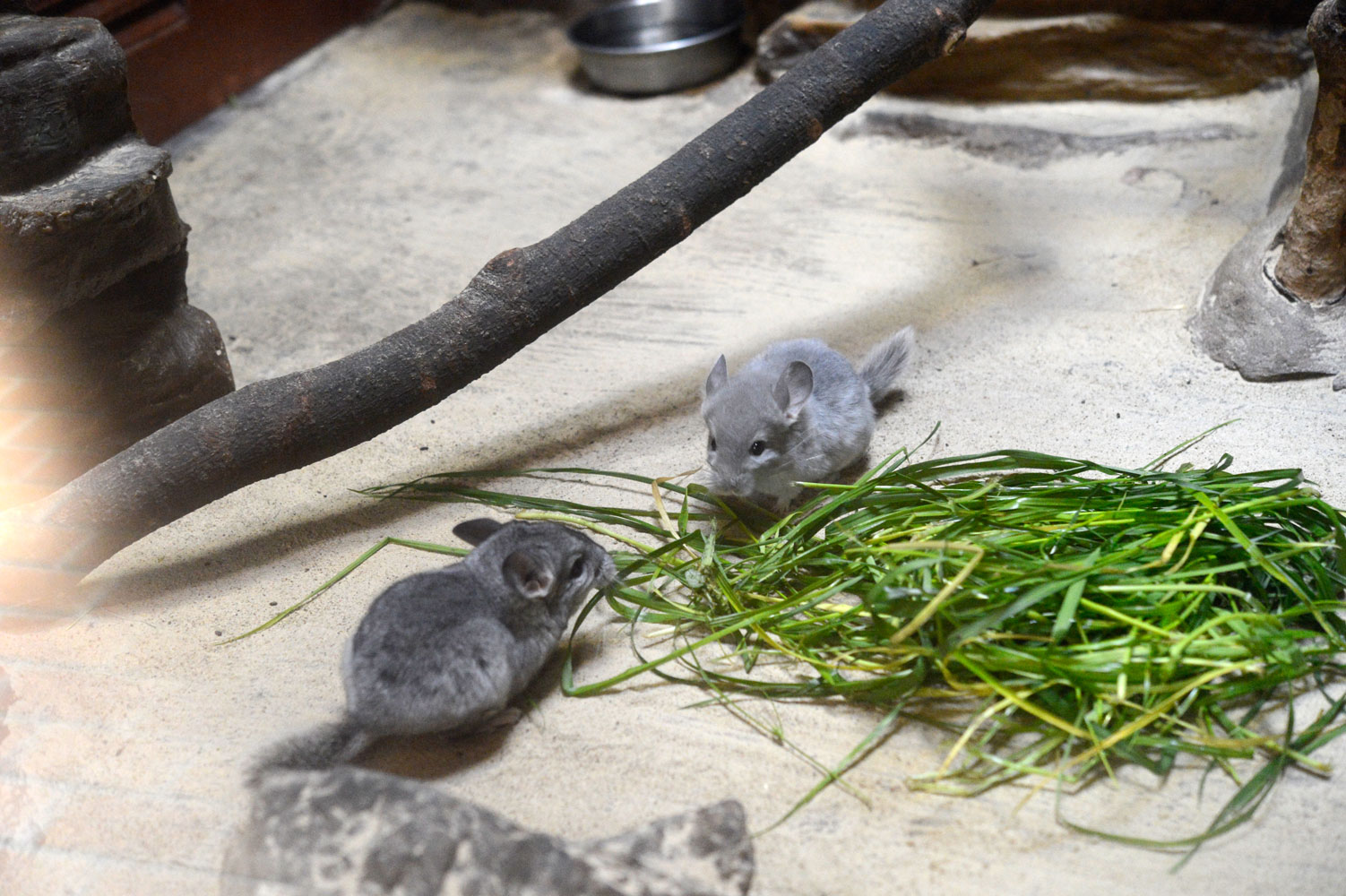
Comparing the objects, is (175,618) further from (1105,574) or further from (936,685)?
Answer: (1105,574)

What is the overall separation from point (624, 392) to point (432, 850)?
2.56 meters

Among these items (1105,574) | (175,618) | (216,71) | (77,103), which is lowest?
(175,618)

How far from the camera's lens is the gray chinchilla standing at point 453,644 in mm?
2672

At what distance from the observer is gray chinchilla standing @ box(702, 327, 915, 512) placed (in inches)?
137

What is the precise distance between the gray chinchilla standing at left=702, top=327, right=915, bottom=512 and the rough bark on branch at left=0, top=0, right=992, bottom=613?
0.70m

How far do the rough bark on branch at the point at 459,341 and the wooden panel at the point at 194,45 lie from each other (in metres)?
3.85

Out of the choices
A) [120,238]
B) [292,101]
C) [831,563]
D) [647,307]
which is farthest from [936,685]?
[292,101]

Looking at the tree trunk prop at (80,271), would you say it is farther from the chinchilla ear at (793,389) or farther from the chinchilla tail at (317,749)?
the chinchilla ear at (793,389)

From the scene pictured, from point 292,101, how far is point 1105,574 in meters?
6.64

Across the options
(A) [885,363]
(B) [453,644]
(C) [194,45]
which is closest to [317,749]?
(B) [453,644]

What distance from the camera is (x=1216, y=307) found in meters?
4.37

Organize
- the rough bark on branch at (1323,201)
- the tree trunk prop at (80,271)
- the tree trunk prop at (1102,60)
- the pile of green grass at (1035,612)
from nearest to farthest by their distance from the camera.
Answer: the pile of green grass at (1035,612) < the tree trunk prop at (80,271) < the rough bark on branch at (1323,201) < the tree trunk prop at (1102,60)

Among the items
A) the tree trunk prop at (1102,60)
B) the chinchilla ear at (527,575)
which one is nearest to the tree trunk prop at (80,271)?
the chinchilla ear at (527,575)

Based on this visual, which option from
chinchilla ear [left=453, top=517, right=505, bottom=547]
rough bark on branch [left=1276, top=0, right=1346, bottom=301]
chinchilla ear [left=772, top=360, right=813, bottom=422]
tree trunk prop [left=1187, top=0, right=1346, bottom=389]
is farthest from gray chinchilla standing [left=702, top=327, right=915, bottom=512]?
rough bark on branch [left=1276, top=0, right=1346, bottom=301]
